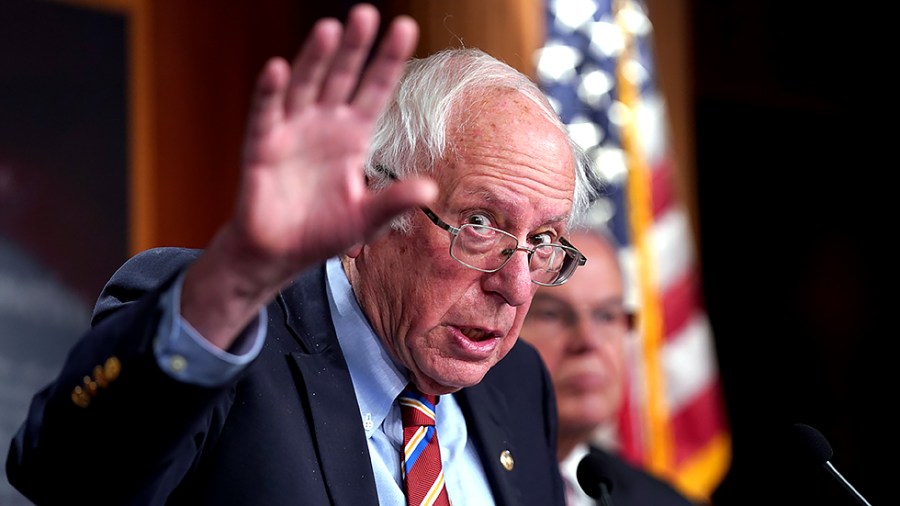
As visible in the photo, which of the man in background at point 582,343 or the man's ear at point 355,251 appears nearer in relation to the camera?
the man's ear at point 355,251

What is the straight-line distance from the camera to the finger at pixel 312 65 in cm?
112

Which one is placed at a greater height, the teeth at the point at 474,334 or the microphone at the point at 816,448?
the teeth at the point at 474,334

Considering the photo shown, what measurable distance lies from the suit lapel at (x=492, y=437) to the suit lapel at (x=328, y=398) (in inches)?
12.4

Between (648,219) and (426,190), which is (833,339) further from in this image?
(426,190)

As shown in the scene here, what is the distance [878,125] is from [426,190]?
524 cm

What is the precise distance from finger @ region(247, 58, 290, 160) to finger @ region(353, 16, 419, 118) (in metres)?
0.08

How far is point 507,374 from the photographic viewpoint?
2121mm

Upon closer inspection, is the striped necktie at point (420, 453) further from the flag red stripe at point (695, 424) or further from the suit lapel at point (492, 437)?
the flag red stripe at point (695, 424)

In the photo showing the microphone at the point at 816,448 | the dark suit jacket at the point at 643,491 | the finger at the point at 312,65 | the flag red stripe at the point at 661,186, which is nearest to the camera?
the finger at the point at 312,65

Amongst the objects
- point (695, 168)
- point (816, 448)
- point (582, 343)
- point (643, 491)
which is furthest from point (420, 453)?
point (695, 168)

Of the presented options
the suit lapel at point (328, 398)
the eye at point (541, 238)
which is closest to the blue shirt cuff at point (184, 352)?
the suit lapel at point (328, 398)

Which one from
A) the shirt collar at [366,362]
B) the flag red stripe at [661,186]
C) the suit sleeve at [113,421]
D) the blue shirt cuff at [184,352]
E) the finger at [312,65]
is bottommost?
the flag red stripe at [661,186]

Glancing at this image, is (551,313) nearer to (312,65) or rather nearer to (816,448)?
(816,448)

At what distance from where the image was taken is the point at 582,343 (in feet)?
10.7
